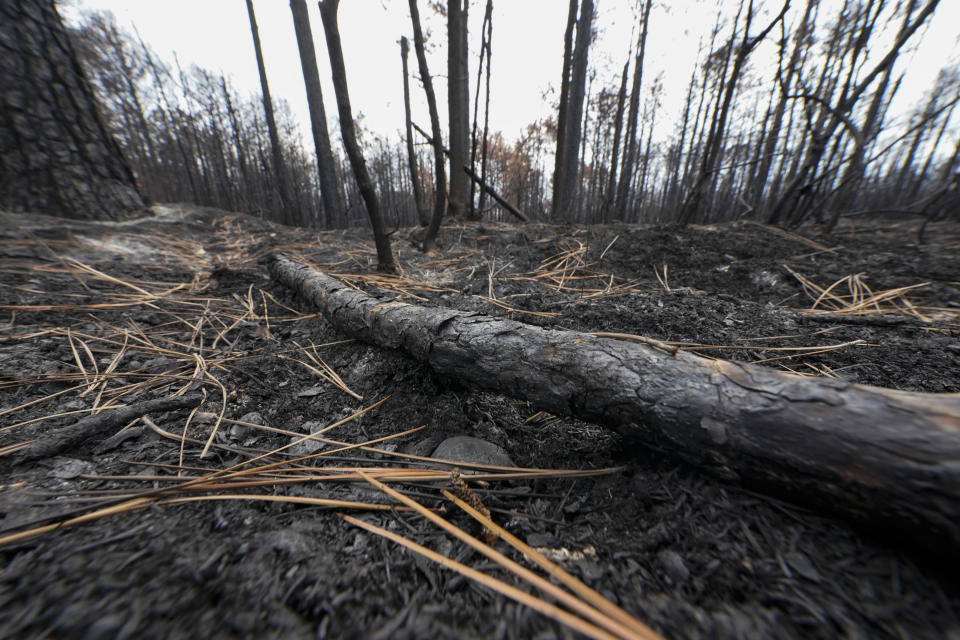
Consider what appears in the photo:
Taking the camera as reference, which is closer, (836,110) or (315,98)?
(836,110)

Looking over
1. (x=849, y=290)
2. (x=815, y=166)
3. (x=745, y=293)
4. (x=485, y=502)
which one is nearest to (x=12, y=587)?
(x=485, y=502)

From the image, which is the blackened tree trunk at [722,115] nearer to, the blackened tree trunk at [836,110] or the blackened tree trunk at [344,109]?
the blackened tree trunk at [836,110]

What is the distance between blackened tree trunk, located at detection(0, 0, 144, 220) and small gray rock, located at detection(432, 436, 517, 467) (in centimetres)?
443

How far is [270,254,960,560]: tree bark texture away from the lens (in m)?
0.54

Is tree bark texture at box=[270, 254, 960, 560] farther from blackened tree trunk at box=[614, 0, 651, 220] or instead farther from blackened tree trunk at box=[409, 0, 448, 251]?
blackened tree trunk at box=[614, 0, 651, 220]

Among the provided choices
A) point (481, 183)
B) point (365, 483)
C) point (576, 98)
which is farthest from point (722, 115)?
point (365, 483)

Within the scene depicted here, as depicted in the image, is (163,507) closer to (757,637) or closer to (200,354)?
(200,354)

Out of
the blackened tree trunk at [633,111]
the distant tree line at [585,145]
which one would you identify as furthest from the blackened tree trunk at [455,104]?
the blackened tree trunk at [633,111]

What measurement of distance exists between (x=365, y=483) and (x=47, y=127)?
181 inches

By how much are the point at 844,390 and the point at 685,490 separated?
0.38 meters

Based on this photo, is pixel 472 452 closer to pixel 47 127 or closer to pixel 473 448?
pixel 473 448

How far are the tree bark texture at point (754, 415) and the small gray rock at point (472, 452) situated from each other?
181 mm

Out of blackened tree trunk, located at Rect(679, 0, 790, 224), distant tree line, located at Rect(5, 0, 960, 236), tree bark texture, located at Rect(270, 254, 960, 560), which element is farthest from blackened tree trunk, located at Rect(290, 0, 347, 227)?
tree bark texture, located at Rect(270, 254, 960, 560)

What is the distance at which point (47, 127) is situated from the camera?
2930mm
